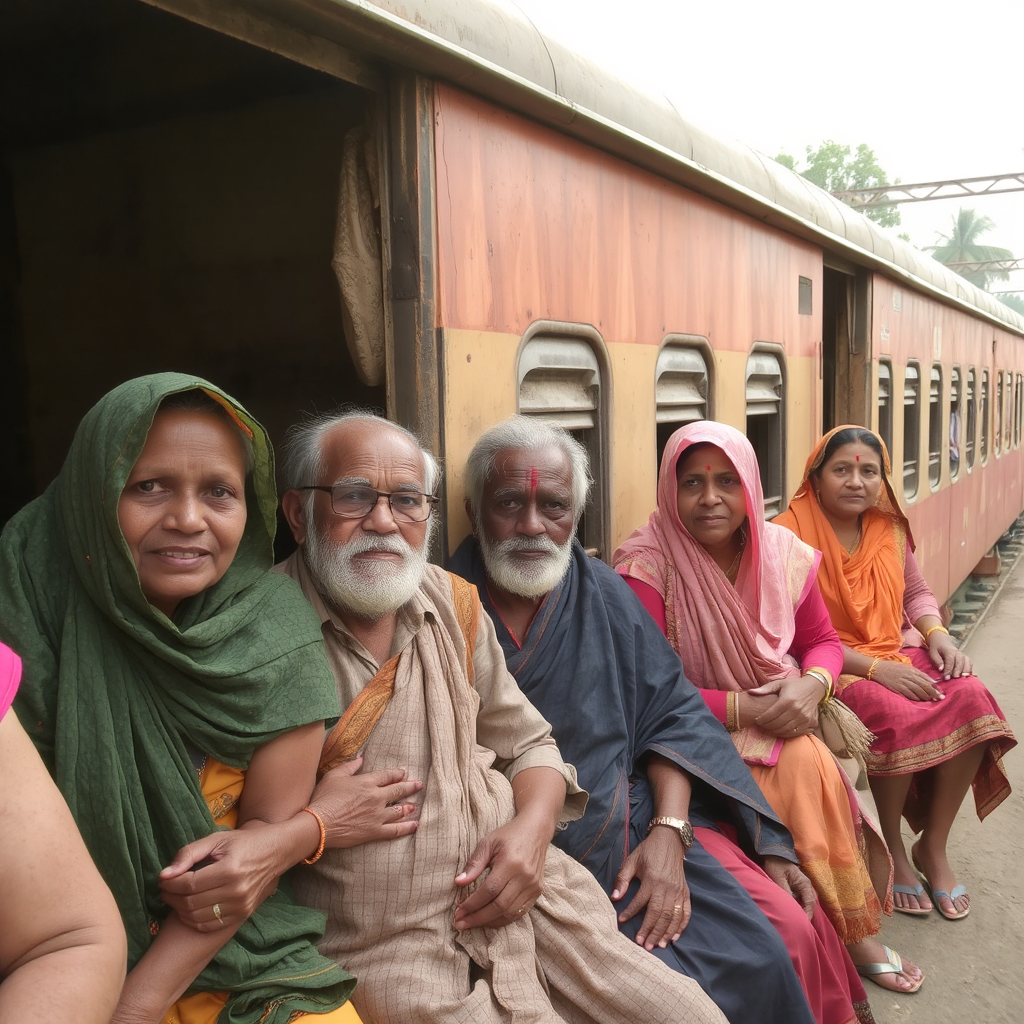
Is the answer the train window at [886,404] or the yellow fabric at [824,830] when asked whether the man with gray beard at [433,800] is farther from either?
the train window at [886,404]

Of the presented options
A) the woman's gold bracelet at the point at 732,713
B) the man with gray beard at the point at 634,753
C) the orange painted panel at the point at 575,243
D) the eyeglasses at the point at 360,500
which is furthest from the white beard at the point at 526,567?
the woman's gold bracelet at the point at 732,713

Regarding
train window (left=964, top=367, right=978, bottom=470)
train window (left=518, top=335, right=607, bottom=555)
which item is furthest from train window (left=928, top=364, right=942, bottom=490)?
train window (left=518, top=335, right=607, bottom=555)

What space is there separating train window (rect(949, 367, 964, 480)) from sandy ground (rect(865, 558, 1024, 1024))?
401 centimetres

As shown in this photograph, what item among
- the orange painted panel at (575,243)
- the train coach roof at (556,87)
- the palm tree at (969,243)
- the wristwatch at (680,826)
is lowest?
the wristwatch at (680,826)

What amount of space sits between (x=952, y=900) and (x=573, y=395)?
2.38m

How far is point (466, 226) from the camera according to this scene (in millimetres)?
2430

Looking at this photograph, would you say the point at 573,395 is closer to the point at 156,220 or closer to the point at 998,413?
the point at 156,220

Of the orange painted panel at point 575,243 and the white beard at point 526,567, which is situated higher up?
the orange painted panel at point 575,243

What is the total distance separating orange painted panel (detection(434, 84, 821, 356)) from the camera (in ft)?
7.90

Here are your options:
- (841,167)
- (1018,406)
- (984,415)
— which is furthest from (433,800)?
(841,167)

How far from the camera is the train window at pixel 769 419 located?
169 inches

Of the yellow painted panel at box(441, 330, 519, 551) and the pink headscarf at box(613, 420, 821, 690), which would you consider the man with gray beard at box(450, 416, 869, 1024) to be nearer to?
the yellow painted panel at box(441, 330, 519, 551)

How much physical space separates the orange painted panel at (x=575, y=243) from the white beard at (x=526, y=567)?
1.83 ft

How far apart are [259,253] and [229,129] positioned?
0.45 metres
